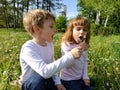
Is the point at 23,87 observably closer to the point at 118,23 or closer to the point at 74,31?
the point at 74,31

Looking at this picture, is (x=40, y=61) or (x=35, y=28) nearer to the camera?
(x=40, y=61)

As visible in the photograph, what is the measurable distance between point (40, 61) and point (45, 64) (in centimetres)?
5

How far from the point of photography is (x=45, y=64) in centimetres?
296

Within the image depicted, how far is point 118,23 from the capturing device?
46.6 meters

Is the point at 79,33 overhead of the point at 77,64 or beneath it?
overhead

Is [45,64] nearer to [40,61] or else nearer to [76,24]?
[40,61]

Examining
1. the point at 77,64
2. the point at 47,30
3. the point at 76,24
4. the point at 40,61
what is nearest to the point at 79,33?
the point at 76,24

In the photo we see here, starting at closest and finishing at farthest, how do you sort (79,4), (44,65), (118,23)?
(44,65) < (118,23) < (79,4)

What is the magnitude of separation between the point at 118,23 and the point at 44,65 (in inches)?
1745

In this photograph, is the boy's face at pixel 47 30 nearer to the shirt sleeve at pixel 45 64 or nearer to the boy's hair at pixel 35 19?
the boy's hair at pixel 35 19

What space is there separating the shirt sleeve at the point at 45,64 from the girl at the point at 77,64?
0.85 metres

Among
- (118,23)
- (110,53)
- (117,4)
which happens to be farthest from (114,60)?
(118,23)

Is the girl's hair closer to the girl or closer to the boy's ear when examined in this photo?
the girl

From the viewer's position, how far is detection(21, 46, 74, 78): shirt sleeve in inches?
115
